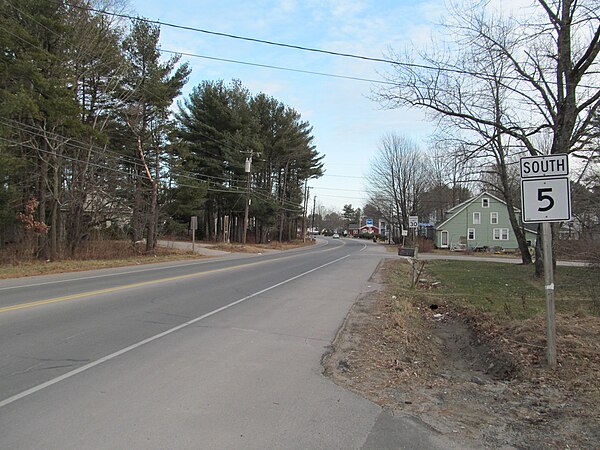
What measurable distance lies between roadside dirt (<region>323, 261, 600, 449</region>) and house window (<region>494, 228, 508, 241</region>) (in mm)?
55498

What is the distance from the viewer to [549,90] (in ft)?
58.2

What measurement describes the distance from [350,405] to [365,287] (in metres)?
11.5

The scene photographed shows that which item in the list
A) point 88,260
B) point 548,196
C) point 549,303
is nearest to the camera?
point 548,196

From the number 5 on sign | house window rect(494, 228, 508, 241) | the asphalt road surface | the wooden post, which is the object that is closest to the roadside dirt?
the wooden post

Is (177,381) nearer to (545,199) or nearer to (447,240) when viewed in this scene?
(545,199)

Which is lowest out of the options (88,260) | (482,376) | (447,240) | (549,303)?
(482,376)

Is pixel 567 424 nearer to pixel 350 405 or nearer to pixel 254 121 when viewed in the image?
pixel 350 405

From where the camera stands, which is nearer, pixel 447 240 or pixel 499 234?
pixel 499 234

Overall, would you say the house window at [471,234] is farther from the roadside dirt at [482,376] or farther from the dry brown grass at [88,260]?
the roadside dirt at [482,376]

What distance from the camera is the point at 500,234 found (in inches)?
2368

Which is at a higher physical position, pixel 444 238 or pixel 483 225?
pixel 483 225

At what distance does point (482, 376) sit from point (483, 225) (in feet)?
193

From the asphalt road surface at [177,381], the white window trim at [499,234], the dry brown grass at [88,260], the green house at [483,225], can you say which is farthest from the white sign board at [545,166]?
the white window trim at [499,234]

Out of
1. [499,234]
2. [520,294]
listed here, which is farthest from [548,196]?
[499,234]
